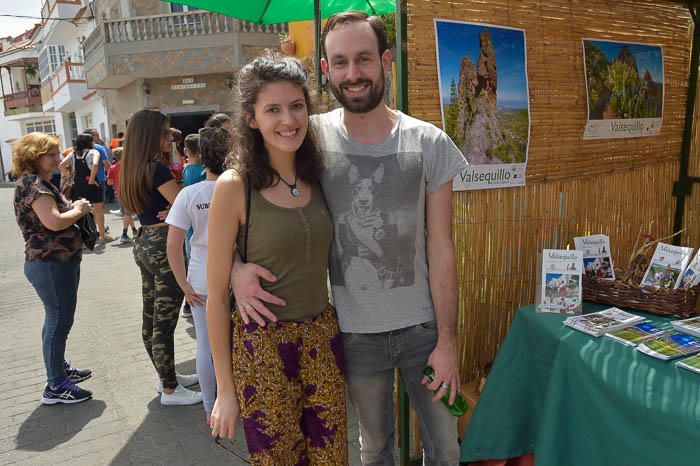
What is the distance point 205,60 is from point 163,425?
12576mm

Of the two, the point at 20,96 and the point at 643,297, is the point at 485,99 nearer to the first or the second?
the point at 643,297

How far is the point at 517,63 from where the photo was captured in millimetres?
2494

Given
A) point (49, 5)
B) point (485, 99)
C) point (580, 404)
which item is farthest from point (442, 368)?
point (49, 5)

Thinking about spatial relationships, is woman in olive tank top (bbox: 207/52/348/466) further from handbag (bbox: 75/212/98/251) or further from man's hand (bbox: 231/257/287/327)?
handbag (bbox: 75/212/98/251)

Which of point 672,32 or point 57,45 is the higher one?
point 57,45

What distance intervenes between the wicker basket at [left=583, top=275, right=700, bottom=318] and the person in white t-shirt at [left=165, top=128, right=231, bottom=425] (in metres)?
2.09

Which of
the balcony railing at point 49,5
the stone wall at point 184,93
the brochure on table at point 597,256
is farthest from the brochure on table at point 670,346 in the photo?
the balcony railing at point 49,5

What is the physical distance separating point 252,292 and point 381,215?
1.80 feet

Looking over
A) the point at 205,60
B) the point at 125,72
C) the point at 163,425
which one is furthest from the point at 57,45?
the point at 163,425

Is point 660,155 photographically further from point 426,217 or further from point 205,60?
point 205,60

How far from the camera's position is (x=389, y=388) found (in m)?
1.90

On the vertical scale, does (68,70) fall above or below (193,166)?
above

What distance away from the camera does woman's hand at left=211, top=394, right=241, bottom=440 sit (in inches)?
63.9

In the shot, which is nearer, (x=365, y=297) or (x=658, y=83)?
(x=365, y=297)
